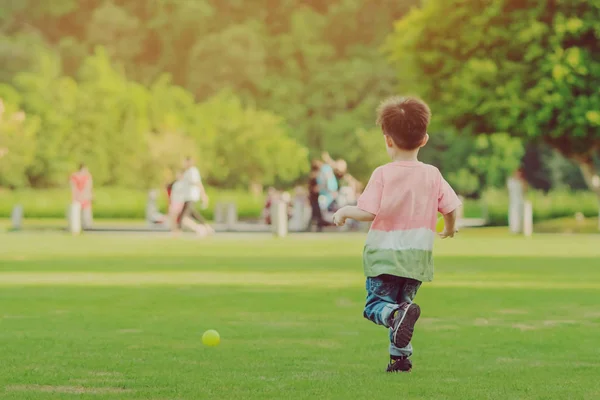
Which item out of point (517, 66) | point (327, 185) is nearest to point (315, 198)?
point (327, 185)

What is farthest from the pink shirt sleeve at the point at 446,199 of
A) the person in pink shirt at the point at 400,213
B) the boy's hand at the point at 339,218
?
the boy's hand at the point at 339,218

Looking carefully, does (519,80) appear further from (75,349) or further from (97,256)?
(75,349)

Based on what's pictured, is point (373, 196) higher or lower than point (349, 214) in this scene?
higher

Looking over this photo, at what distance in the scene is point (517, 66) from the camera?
3878 cm

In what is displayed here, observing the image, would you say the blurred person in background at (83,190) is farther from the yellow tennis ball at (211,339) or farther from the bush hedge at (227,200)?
the yellow tennis ball at (211,339)

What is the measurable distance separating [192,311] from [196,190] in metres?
20.2

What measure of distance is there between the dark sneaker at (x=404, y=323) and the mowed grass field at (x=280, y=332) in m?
0.23

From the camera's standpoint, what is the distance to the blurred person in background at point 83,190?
38094 millimetres

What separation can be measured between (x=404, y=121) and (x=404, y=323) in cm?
121

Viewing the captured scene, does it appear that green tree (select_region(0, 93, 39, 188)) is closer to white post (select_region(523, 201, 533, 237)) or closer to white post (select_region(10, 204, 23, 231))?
white post (select_region(10, 204, 23, 231))

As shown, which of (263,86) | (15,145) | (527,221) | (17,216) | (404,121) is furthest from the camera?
(263,86)

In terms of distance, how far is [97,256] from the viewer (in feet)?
76.8

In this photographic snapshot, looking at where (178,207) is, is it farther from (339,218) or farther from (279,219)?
(339,218)

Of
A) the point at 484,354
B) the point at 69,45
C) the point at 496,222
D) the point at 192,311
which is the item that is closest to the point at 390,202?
the point at 484,354
